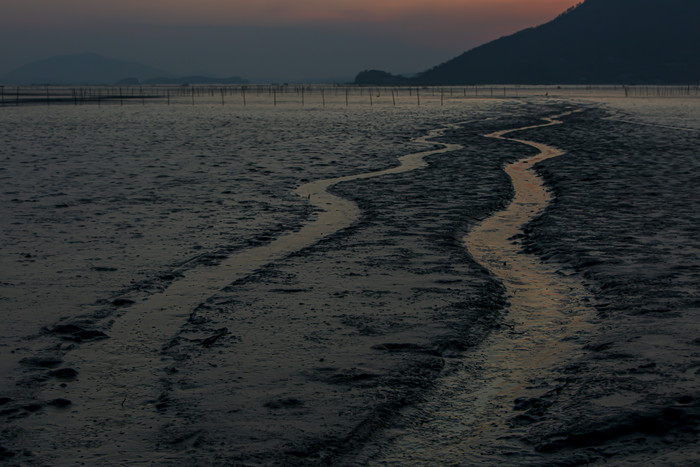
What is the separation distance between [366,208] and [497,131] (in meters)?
25.6

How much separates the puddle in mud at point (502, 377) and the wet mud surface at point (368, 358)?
49 millimetres

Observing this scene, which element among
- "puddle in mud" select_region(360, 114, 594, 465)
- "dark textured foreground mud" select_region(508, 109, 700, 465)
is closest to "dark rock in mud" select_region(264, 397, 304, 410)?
"puddle in mud" select_region(360, 114, 594, 465)

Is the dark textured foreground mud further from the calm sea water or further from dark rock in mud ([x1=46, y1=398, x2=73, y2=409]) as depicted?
the calm sea water

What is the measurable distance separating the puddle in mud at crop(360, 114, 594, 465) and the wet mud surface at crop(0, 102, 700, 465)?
0.05 meters

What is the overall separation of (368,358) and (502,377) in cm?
136

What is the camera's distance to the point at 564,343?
704cm

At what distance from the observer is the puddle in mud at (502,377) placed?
15.8 feet

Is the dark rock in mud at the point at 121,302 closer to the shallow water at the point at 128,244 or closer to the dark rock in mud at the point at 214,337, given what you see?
the shallow water at the point at 128,244

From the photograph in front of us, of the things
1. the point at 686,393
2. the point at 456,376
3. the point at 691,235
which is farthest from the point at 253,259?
the point at 691,235

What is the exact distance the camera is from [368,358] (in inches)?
263

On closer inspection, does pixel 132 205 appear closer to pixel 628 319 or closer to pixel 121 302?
pixel 121 302

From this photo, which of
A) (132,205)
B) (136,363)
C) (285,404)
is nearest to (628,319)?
(285,404)

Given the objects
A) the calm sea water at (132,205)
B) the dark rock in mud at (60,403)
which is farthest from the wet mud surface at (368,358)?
the calm sea water at (132,205)

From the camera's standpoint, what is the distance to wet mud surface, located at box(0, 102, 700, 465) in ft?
16.2
